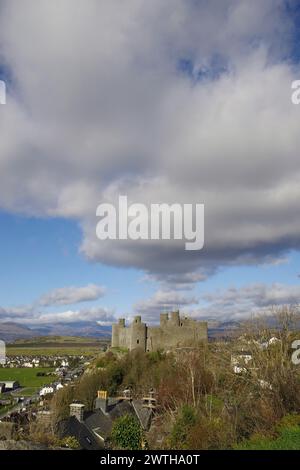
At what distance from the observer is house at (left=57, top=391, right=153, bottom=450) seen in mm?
27516

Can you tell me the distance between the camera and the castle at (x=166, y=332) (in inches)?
1996

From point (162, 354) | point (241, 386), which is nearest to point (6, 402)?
point (162, 354)

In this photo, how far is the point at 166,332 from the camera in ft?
168

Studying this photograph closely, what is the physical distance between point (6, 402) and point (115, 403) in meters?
52.1

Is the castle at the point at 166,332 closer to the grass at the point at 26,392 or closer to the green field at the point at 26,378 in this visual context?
the grass at the point at 26,392

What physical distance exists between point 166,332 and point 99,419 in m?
19.8

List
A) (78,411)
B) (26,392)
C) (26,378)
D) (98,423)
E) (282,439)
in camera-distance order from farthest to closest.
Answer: (26,378) < (26,392) < (98,423) < (78,411) < (282,439)

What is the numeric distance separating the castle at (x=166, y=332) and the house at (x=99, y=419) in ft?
43.1

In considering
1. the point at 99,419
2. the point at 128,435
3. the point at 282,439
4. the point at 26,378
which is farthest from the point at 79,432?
the point at 26,378

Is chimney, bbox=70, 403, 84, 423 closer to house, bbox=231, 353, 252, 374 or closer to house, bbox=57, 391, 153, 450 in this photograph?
house, bbox=57, 391, 153, 450

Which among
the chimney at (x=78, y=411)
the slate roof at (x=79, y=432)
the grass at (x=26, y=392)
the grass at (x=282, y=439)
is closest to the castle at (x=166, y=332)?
the chimney at (x=78, y=411)

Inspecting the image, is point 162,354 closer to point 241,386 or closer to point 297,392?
point 241,386

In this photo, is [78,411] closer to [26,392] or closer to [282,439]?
[282,439]
